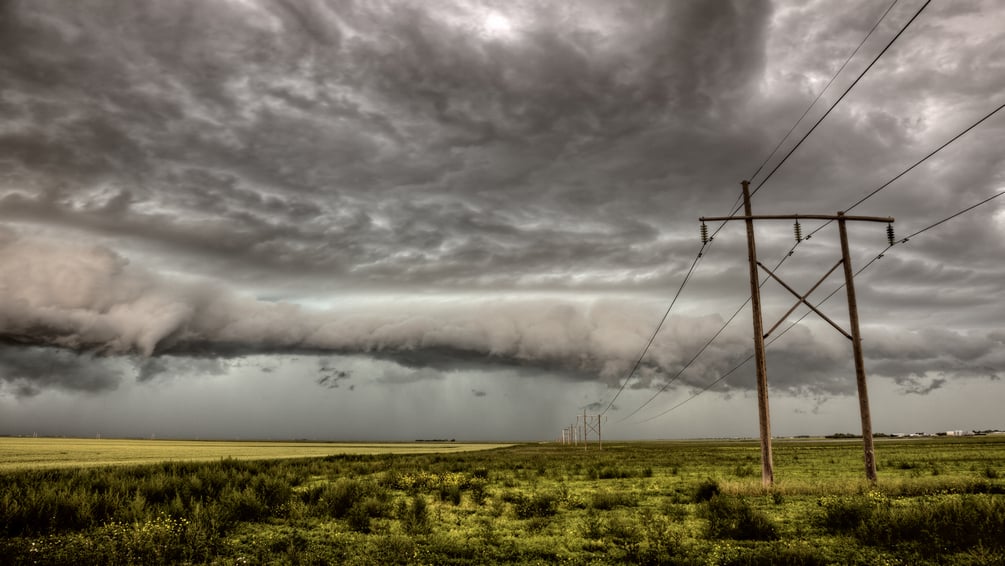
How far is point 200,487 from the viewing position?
24703 millimetres

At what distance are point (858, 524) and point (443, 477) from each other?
893 inches

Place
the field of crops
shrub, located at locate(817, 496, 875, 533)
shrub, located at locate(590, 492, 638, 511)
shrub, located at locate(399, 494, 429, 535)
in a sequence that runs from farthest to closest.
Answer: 1. shrub, located at locate(590, 492, 638, 511)
2. shrub, located at locate(399, 494, 429, 535)
3. shrub, located at locate(817, 496, 875, 533)
4. the field of crops

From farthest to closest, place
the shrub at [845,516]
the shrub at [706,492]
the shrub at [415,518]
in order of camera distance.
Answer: the shrub at [706,492]
the shrub at [415,518]
the shrub at [845,516]

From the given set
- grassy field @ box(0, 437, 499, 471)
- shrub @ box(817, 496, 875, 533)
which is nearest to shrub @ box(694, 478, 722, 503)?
shrub @ box(817, 496, 875, 533)

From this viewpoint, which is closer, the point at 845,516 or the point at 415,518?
the point at 845,516

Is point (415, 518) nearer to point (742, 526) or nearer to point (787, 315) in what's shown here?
point (742, 526)

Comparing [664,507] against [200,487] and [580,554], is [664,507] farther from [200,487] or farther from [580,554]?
[200,487]

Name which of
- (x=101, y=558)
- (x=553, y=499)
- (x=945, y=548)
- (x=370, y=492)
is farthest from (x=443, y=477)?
(x=945, y=548)

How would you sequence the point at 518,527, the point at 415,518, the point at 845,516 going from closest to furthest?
the point at 845,516
the point at 518,527
the point at 415,518

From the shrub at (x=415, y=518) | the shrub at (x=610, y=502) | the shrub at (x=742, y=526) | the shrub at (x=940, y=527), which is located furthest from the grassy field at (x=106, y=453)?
the shrub at (x=940, y=527)

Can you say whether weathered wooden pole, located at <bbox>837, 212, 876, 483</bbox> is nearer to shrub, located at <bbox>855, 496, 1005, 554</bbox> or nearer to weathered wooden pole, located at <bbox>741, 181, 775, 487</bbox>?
weathered wooden pole, located at <bbox>741, 181, 775, 487</bbox>

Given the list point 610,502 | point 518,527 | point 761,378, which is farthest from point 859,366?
point 518,527

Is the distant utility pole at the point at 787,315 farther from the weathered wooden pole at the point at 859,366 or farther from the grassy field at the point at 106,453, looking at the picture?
the grassy field at the point at 106,453

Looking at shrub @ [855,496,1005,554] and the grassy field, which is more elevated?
shrub @ [855,496,1005,554]
